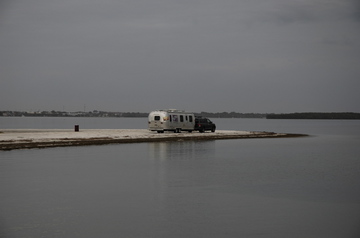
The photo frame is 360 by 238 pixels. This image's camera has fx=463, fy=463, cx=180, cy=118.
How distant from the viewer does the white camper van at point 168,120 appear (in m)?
51.8

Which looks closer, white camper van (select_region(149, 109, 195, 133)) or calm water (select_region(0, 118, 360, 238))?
calm water (select_region(0, 118, 360, 238))

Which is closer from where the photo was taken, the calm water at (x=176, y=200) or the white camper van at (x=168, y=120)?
the calm water at (x=176, y=200)

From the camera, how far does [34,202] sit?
12.9 meters

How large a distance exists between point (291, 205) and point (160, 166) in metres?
10.3

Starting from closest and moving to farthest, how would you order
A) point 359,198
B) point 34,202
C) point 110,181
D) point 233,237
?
point 233,237
point 34,202
point 359,198
point 110,181

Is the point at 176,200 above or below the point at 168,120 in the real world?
below

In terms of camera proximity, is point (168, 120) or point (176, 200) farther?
point (168, 120)

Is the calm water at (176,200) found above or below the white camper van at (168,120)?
below

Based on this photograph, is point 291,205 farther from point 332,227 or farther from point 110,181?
point 110,181

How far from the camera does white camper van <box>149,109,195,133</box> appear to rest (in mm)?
51756

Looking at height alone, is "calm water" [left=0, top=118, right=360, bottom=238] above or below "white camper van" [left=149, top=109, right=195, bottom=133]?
below

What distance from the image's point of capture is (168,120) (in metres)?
51.9

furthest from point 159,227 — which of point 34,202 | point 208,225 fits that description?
point 34,202

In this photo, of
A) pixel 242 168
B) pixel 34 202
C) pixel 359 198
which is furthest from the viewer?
pixel 242 168
